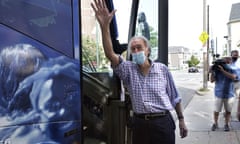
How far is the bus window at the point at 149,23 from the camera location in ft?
10.8

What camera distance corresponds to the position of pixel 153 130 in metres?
3.08

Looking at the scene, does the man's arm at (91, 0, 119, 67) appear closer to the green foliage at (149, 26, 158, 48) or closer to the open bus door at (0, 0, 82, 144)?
the open bus door at (0, 0, 82, 144)

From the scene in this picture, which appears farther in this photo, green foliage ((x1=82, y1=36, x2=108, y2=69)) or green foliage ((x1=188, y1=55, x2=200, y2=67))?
green foliage ((x1=188, y1=55, x2=200, y2=67))

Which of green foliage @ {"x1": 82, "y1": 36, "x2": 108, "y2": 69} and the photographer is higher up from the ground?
green foliage @ {"x1": 82, "y1": 36, "x2": 108, "y2": 69}

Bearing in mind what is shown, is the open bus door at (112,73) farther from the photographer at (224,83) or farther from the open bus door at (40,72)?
the photographer at (224,83)

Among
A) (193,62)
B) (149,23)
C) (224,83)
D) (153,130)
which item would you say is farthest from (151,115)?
(193,62)

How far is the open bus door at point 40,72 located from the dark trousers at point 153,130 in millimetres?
855

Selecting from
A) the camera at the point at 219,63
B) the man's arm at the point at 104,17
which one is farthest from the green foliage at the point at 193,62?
the man's arm at the point at 104,17

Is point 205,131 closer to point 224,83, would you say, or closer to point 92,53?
point 224,83

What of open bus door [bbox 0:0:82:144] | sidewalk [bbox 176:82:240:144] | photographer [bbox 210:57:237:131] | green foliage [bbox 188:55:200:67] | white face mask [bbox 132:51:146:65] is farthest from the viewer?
green foliage [bbox 188:55:200:67]

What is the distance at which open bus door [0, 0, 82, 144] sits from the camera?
189 cm

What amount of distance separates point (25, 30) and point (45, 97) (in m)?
0.40

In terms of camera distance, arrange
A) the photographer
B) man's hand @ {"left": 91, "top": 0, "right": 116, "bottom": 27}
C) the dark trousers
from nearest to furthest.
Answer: man's hand @ {"left": 91, "top": 0, "right": 116, "bottom": 27}
the dark trousers
the photographer

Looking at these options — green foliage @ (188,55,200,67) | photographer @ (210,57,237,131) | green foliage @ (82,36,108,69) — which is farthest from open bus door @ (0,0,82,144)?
green foliage @ (188,55,200,67)
